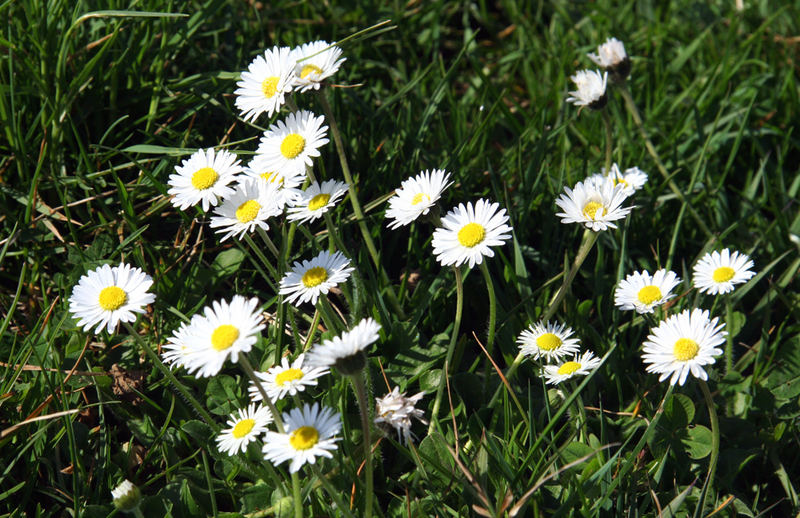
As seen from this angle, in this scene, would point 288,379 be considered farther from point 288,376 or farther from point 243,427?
point 243,427

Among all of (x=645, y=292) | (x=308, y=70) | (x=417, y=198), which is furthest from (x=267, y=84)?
(x=645, y=292)

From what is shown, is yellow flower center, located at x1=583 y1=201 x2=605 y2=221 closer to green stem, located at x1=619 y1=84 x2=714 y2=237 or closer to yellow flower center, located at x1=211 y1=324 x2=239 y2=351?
green stem, located at x1=619 y1=84 x2=714 y2=237

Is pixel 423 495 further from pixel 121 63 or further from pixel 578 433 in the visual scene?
pixel 121 63

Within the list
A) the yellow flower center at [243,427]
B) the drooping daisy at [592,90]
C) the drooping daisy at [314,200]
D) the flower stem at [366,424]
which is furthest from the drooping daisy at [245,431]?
the drooping daisy at [592,90]

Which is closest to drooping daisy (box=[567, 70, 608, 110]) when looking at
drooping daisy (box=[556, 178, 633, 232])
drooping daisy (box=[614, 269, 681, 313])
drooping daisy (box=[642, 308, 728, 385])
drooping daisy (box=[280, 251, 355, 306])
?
drooping daisy (box=[556, 178, 633, 232])

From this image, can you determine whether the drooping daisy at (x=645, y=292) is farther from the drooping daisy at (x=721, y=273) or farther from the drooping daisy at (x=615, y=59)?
the drooping daisy at (x=615, y=59)
